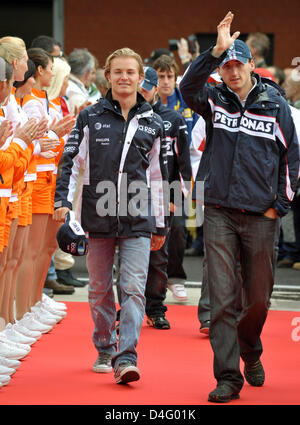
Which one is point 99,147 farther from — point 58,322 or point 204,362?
point 58,322

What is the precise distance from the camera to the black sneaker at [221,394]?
5.68m

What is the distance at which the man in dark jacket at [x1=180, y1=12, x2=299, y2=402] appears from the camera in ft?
18.9

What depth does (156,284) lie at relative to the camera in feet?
28.2

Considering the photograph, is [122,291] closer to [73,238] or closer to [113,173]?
[73,238]

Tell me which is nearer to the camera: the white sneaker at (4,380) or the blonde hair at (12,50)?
the white sneaker at (4,380)

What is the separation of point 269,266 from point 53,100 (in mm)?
3591

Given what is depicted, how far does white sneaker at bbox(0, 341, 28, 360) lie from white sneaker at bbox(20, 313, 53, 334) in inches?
33.1

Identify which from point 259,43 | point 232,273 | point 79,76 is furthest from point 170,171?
point 259,43

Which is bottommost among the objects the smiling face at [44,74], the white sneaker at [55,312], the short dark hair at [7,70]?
the white sneaker at [55,312]

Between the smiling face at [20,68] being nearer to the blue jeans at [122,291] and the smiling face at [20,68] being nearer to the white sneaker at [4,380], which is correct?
the blue jeans at [122,291]

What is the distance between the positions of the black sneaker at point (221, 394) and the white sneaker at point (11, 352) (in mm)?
1706

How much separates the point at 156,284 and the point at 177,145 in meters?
1.27

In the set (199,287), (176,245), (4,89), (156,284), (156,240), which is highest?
(4,89)

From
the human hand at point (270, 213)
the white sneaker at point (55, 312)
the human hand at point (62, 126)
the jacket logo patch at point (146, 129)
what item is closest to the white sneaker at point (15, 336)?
the white sneaker at point (55, 312)
